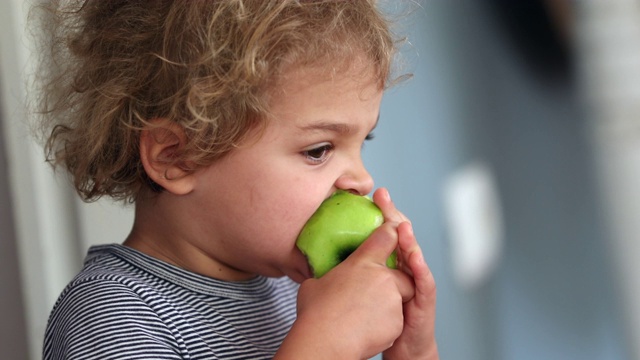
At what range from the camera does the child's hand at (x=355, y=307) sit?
2.83 ft

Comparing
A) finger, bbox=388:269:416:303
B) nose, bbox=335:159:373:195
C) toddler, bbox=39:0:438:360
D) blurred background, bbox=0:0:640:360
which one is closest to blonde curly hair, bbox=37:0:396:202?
toddler, bbox=39:0:438:360

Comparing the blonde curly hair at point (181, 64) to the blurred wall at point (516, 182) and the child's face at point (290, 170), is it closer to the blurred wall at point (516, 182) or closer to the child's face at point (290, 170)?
the child's face at point (290, 170)

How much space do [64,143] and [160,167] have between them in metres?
0.19

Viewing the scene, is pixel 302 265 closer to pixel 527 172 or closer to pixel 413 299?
pixel 413 299

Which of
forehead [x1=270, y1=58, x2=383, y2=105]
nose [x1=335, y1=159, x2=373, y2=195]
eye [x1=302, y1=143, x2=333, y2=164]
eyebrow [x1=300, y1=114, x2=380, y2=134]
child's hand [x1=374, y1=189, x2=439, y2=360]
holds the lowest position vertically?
child's hand [x1=374, y1=189, x2=439, y2=360]

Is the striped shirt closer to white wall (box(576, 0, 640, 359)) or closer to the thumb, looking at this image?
the thumb

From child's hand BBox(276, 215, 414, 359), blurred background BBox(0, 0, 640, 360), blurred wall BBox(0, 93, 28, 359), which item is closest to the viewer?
child's hand BBox(276, 215, 414, 359)

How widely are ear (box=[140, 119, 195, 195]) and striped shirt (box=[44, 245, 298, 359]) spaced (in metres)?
0.09

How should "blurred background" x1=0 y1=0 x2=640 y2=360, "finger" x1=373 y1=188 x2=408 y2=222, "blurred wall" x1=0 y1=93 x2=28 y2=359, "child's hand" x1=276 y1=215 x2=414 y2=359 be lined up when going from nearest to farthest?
"child's hand" x1=276 y1=215 x2=414 y2=359 → "finger" x1=373 y1=188 x2=408 y2=222 → "blurred wall" x1=0 y1=93 x2=28 y2=359 → "blurred background" x1=0 y1=0 x2=640 y2=360

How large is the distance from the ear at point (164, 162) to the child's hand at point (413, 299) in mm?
206

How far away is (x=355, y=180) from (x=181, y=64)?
8.5 inches

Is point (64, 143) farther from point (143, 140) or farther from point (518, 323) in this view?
point (518, 323)

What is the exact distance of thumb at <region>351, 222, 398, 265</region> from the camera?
0.92m

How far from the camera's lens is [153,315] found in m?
0.93
